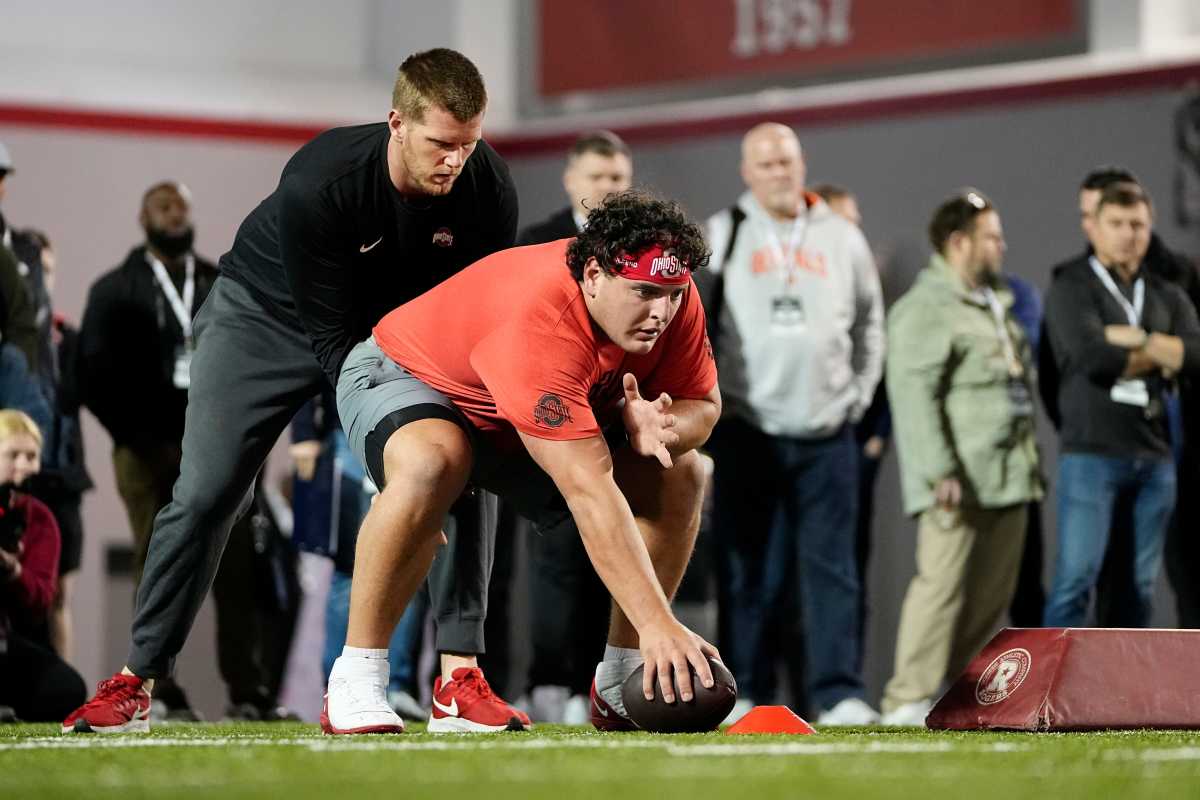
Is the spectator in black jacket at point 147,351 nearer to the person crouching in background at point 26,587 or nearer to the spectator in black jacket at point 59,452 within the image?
the spectator in black jacket at point 59,452

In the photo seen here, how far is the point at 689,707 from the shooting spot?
414cm

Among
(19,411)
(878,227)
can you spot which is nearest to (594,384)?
(19,411)

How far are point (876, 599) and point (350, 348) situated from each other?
17.7 feet

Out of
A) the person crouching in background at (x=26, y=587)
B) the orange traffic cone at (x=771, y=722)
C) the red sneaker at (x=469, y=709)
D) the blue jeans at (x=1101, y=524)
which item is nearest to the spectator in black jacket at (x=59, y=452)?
the person crouching in background at (x=26, y=587)

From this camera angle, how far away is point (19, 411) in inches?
252

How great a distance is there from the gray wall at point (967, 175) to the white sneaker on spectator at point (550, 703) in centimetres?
Answer: 308

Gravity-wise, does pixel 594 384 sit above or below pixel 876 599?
above

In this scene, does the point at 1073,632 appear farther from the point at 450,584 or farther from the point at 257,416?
the point at 257,416

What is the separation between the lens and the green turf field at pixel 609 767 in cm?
289

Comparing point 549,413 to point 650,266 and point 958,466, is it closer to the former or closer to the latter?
point 650,266

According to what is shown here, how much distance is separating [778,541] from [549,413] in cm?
293

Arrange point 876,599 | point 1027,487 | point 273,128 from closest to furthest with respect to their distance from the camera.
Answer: point 1027,487
point 876,599
point 273,128

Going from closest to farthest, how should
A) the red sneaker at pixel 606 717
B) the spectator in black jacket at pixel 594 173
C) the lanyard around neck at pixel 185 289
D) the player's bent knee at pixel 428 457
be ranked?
the player's bent knee at pixel 428 457 → the red sneaker at pixel 606 717 → the spectator in black jacket at pixel 594 173 → the lanyard around neck at pixel 185 289

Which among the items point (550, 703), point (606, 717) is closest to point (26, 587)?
point (550, 703)
